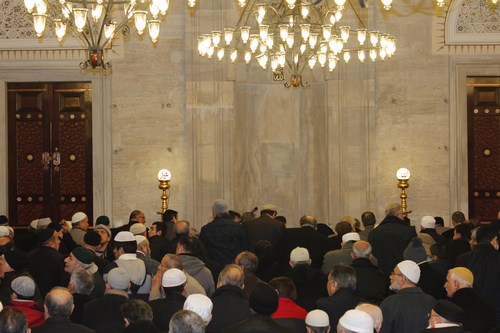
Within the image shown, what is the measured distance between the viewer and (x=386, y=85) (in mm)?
16844

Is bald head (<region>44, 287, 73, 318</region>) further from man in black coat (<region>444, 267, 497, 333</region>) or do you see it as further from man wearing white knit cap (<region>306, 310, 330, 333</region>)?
man in black coat (<region>444, 267, 497, 333</region>)

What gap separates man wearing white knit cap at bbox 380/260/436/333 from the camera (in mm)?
7410

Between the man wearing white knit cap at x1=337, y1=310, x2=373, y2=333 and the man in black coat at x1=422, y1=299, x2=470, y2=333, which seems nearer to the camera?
the man wearing white knit cap at x1=337, y1=310, x2=373, y2=333

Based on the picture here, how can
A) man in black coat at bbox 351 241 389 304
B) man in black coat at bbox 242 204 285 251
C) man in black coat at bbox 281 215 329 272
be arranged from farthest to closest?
man in black coat at bbox 242 204 285 251 → man in black coat at bbox 281 215 329 272 → man in black coat at bbox 351 241 389 304

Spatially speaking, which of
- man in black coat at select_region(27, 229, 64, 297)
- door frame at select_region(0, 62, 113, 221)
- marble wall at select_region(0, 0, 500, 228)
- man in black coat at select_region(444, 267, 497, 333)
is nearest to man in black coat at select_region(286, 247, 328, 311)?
man in black coat at select_region(444, 267, 497, 333)

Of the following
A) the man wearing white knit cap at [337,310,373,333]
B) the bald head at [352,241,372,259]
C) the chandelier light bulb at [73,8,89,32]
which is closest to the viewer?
the man wearing white knit cap at [337,310,373,333]

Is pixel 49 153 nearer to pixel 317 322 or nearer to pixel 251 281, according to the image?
pixel 251 281

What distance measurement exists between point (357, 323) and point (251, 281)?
2.57 m

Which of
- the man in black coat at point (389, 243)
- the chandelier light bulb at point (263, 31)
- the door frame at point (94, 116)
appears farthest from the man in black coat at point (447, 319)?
the door frame at point (94, 116)

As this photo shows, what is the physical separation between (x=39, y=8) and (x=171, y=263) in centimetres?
383

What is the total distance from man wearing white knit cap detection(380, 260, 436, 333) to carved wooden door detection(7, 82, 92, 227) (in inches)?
405

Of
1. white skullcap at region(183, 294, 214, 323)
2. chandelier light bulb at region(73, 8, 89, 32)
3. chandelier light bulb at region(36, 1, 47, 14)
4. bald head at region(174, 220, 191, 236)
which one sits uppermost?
chandelier light bulb at region(36, 1, 47, 14)

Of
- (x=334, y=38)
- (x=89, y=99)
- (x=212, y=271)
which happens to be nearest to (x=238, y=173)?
(x=89, y=99)

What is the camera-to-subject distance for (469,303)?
7395 mm
